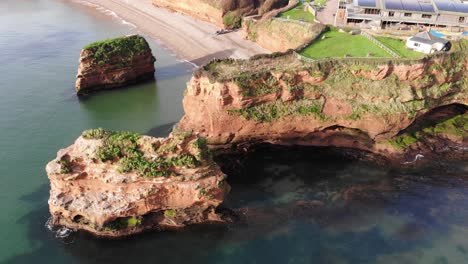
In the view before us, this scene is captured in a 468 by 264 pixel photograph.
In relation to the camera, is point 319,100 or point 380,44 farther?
point 380,44

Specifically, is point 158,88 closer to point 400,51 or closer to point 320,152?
point 320,152

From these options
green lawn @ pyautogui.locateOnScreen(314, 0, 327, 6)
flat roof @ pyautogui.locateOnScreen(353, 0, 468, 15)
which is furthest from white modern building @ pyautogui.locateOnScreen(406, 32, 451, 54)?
green lawn @ pyautogui.locateOnScreen(314, 0, 327, 6)

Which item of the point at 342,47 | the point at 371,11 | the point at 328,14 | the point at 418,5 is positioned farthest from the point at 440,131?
the point at 328,14

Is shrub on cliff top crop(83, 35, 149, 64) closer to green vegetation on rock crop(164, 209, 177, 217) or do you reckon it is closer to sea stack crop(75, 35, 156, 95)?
sea stack crop(75, 35, 156, 95)

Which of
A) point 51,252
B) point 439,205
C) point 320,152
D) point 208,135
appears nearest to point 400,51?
point 320,152

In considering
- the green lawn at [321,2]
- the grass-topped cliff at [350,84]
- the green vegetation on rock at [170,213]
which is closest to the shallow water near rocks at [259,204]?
the green vegetation on rock at [170,213]

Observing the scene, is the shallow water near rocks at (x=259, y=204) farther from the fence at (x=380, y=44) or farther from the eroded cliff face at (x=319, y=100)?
the fence at (x=380, y=44)

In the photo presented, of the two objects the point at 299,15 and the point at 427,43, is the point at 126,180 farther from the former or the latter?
the point at 299,15
